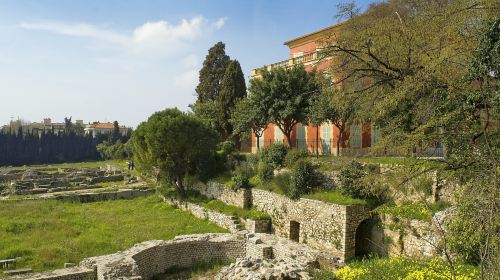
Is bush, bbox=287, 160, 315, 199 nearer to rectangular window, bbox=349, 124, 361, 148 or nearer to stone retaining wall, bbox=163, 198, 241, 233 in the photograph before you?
stone retaining wall, bbox=163, 198, 241, 233

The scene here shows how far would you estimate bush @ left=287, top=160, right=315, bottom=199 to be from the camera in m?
18.8

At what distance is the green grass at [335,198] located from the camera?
16312 mm

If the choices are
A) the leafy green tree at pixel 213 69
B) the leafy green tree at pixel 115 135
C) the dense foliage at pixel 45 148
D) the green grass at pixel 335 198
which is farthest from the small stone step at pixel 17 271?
the leafy green tree at pixel 115 135

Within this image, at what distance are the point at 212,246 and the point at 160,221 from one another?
666 centimetres

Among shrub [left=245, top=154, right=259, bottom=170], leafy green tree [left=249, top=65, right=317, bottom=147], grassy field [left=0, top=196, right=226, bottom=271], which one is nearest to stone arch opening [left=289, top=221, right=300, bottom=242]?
grassy field [left=0, top=196, right=226, bottom=271]

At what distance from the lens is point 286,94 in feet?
80.4

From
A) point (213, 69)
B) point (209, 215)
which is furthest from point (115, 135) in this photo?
point (209, 215)

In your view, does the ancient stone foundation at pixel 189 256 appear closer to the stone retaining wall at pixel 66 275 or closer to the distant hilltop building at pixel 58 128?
the stone retaining wall at pixel 66 275

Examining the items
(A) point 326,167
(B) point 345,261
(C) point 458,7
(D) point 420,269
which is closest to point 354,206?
(B) point 345,261

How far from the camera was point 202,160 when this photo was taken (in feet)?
91.5

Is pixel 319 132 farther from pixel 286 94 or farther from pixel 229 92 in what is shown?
pixel 229 92

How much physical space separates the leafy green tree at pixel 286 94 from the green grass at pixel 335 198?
6.81 meters

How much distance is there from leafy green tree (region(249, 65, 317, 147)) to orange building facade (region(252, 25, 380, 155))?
118 centimetres

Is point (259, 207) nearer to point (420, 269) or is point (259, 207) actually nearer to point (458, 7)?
point (420, 269)
